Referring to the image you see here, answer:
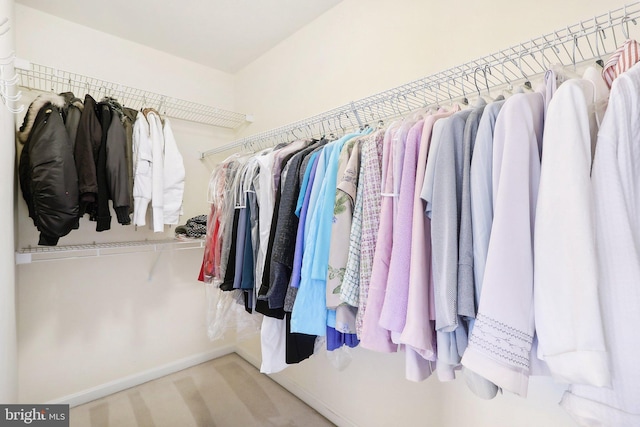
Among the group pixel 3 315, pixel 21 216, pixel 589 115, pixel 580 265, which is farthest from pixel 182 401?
pixel 589 115

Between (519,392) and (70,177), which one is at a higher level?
(70,177)

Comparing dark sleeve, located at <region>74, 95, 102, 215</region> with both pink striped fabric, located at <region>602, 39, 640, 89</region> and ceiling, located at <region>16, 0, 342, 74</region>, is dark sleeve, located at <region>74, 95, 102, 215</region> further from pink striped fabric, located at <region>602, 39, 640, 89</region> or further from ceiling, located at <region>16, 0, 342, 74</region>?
pink striped fabric, located at <region>602, 39, 640, 89</region>

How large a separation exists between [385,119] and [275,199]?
29.7 inches

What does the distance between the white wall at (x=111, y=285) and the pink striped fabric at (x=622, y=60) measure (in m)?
2.66

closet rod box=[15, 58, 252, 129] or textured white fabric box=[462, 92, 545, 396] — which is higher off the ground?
closet rod box=[15, 58, 252, 129]

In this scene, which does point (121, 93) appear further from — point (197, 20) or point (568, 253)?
point (568, 253)

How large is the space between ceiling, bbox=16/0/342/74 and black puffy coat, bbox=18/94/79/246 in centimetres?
75

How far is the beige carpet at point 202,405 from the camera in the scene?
6.15ft

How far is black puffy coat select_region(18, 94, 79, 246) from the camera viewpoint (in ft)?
4.99

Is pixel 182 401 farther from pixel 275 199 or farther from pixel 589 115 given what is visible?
pixel 589 115

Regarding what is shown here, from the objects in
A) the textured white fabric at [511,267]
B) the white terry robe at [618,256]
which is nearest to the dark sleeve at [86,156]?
the textured white fabric at [511,267]

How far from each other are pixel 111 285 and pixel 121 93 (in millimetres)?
1467

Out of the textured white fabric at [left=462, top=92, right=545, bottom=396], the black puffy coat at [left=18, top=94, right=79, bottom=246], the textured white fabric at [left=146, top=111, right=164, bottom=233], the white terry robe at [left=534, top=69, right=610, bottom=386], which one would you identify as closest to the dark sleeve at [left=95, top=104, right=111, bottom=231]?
the black puffy coat at [left=18, top=94, right=79, bottom=246]

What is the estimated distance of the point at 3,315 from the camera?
1.16m
